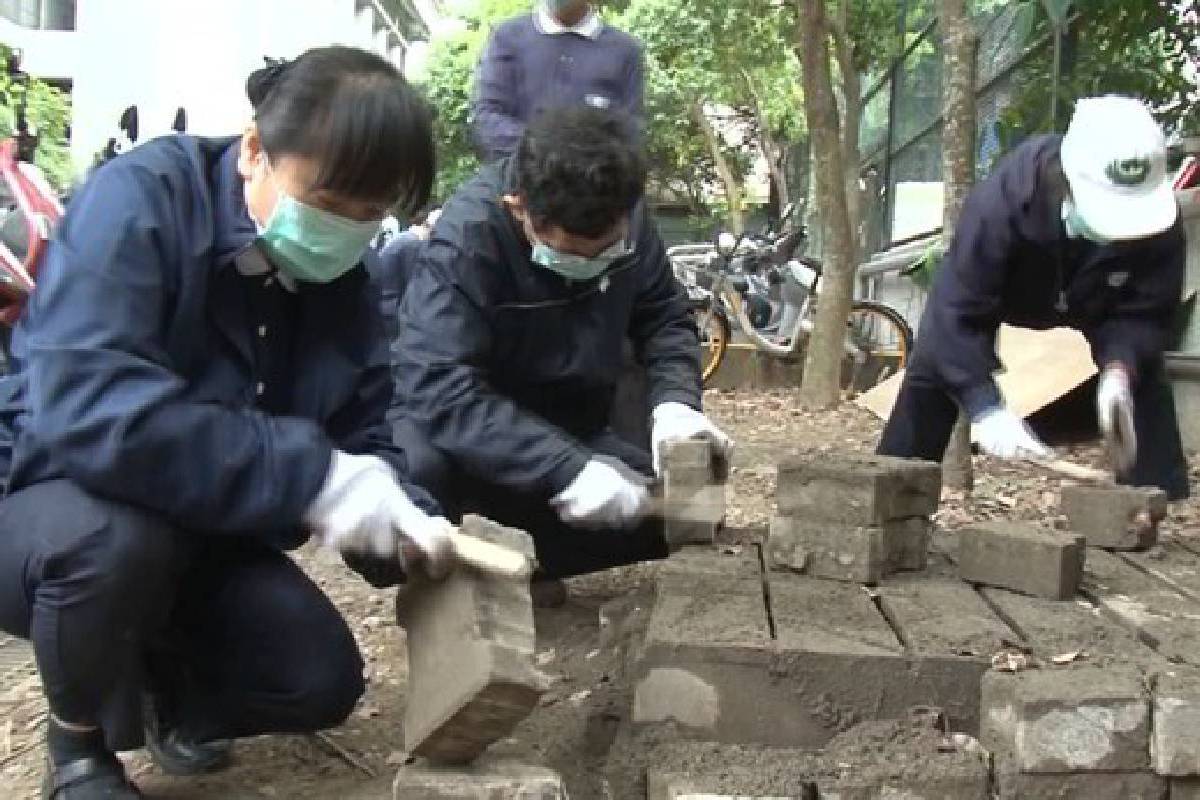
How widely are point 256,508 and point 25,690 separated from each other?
1.27 m

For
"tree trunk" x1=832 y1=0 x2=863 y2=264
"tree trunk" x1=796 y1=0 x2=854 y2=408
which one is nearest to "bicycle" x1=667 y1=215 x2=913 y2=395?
"tree trunk" x1=796 y1=0 x2=854 y2=408

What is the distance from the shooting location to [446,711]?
1831mm

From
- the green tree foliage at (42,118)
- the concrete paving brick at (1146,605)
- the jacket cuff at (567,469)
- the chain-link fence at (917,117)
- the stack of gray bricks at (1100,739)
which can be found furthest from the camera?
the chain-link fence at (917,117)

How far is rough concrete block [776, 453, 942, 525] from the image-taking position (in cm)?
266

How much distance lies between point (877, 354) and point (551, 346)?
6847 mm

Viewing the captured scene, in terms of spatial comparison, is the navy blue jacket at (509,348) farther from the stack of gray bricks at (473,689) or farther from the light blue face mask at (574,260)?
the stack of gray bricks at (473,689)

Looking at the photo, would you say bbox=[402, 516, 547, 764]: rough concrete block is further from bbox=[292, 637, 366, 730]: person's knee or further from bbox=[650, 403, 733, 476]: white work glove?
bbox=[650, 403, 733, 476]: white work glove

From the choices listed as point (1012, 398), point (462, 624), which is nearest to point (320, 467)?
point (462, 624)

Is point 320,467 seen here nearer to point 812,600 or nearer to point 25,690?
point 812,600

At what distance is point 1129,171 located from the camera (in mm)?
3281

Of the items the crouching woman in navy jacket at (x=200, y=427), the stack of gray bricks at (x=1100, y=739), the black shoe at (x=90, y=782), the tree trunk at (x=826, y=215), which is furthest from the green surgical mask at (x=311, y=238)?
the tree trunk at (x=826, y=215)

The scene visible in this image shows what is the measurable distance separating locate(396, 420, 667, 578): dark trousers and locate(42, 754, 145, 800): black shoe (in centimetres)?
102

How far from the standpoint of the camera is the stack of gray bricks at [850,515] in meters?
2.68

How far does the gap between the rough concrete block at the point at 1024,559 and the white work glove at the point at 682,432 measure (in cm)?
51
